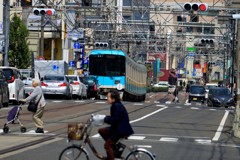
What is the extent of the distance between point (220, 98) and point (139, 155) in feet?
130

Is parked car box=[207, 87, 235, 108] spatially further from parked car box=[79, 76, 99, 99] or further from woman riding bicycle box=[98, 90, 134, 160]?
woman riding bicycle box=[98, 90, 134, 160]

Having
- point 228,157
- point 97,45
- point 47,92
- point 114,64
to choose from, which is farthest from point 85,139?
point 97,45

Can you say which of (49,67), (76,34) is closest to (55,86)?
(49,67)

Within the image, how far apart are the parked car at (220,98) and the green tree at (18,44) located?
20.3 m

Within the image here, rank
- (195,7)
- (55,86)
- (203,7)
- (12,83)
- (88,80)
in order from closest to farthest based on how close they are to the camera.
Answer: (12,83), (195,7), (203,7), (55,86), (88,80)

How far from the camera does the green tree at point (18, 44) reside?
63.9 m

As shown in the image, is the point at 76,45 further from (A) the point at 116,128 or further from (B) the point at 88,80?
(A) the point at 116,128

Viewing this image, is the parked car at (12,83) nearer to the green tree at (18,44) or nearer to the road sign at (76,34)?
the green tree at (18,44)

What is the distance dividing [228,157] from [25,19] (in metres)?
58.1

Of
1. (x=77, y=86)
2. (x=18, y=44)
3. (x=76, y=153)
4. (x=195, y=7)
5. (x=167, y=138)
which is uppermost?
(x=195, y=7)

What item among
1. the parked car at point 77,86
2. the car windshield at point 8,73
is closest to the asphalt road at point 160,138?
the car windshield at point 8,73

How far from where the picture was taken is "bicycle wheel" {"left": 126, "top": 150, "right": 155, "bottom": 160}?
12.5 meters

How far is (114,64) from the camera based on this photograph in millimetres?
50625

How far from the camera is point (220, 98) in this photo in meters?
51.5
